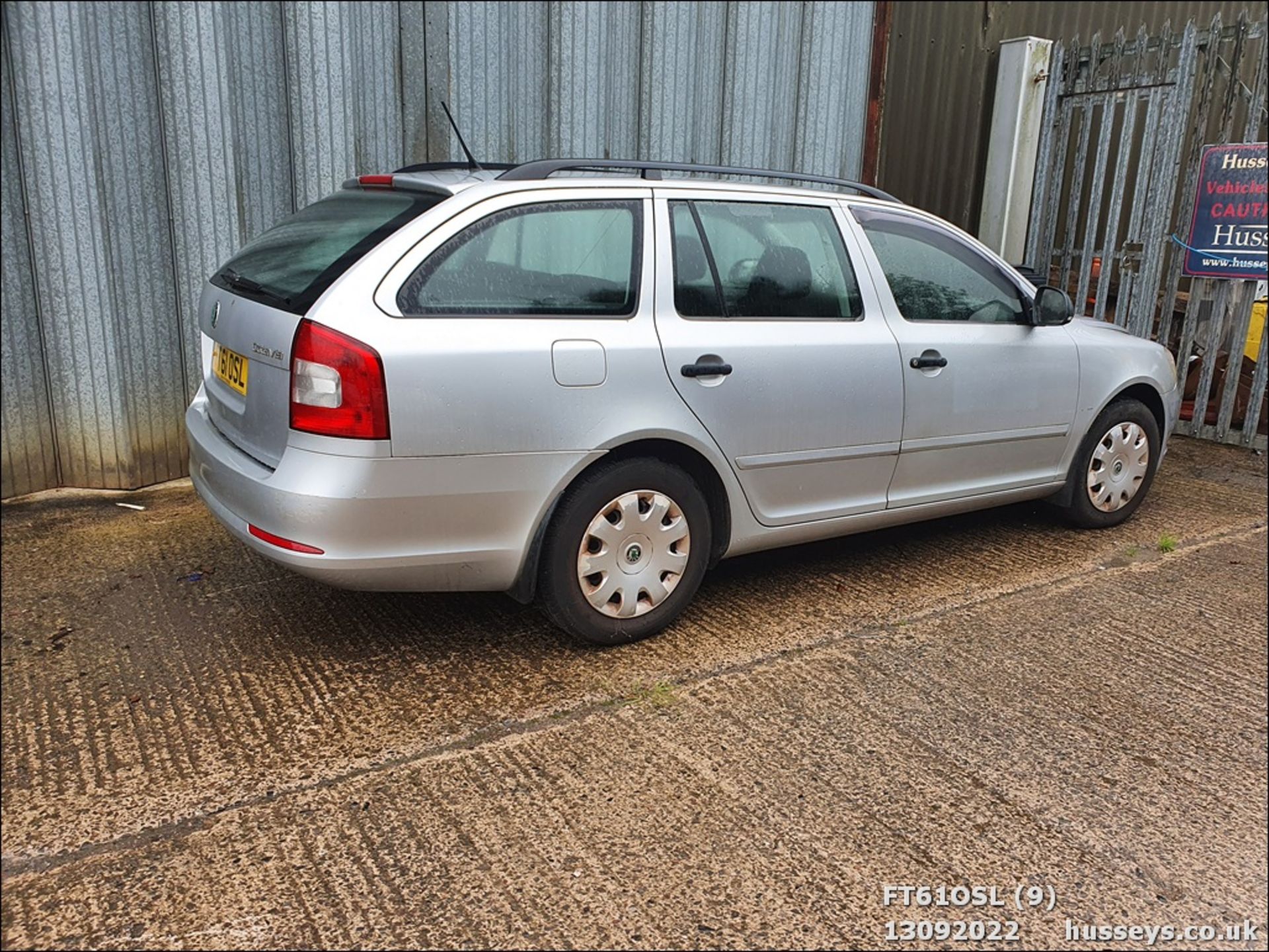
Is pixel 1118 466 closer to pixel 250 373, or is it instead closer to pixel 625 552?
pixel 625 552

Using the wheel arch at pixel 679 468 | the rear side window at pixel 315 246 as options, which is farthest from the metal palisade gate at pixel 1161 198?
the rear side window at pixel 315 246

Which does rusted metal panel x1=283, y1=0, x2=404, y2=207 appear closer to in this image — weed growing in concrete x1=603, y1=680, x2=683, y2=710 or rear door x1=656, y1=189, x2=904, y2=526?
rear door x1=656, y1=189, x2=904, y2=526

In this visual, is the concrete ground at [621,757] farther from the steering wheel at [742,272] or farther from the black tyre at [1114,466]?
the steering wheel at [742,272]

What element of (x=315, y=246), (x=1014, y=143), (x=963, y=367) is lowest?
(x=963, y=367)

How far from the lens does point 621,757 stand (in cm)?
297

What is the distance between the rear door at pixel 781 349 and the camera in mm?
3621

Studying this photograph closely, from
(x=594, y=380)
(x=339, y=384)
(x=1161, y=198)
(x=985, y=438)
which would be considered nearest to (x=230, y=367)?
(x=339, y=384)

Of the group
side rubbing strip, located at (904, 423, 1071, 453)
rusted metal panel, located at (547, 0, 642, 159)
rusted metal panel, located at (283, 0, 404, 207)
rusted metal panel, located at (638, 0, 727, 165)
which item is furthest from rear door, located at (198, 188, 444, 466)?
rusted metal panel, located at (638, 0, 727, 165)

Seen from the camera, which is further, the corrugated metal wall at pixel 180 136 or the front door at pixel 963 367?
the corrugated metal wall at pixel 180 136

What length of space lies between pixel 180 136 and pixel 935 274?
363cm

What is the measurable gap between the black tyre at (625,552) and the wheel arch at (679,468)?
3 cm

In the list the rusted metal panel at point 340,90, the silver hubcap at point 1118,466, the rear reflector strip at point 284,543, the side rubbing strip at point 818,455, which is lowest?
the silver hubcap at point 1118,466

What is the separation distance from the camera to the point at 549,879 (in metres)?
2.45

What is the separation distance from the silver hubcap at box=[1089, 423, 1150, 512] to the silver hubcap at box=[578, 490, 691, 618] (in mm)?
2422
